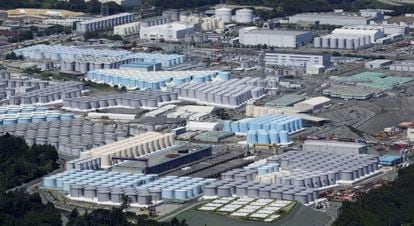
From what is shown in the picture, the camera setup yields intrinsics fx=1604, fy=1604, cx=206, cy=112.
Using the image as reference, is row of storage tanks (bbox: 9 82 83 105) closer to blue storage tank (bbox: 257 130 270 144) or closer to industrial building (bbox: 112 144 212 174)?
industrial building (bbox: 112 144 212 174)

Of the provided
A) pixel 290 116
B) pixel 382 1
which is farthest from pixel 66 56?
pixel 382 1

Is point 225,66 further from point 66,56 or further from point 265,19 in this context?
point 265,19

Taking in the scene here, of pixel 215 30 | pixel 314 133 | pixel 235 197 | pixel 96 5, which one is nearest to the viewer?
pixel 235 197

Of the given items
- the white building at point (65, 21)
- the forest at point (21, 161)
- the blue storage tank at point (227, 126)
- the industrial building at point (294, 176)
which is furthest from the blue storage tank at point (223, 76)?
the white building at point (65, 21)

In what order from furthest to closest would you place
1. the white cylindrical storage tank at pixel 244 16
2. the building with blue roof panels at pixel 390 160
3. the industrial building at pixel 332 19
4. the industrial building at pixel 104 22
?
the white cylindrical storage tank at pixel 244 16 < the industrial building at pixel 332 19 < the industrial building at pixel 104 22 < the building with blue roof panels at pixel 390 160

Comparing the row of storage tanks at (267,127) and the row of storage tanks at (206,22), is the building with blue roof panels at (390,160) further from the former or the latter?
the row of storage tanks at (206,22)

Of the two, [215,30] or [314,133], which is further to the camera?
[215,30]

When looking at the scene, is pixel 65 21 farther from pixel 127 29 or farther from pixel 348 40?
pixel 348 40

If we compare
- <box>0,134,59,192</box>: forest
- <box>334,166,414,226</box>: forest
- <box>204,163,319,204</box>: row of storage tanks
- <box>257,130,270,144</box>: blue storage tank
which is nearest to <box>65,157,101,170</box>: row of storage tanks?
<box>0,134,59,192</box>: forest
